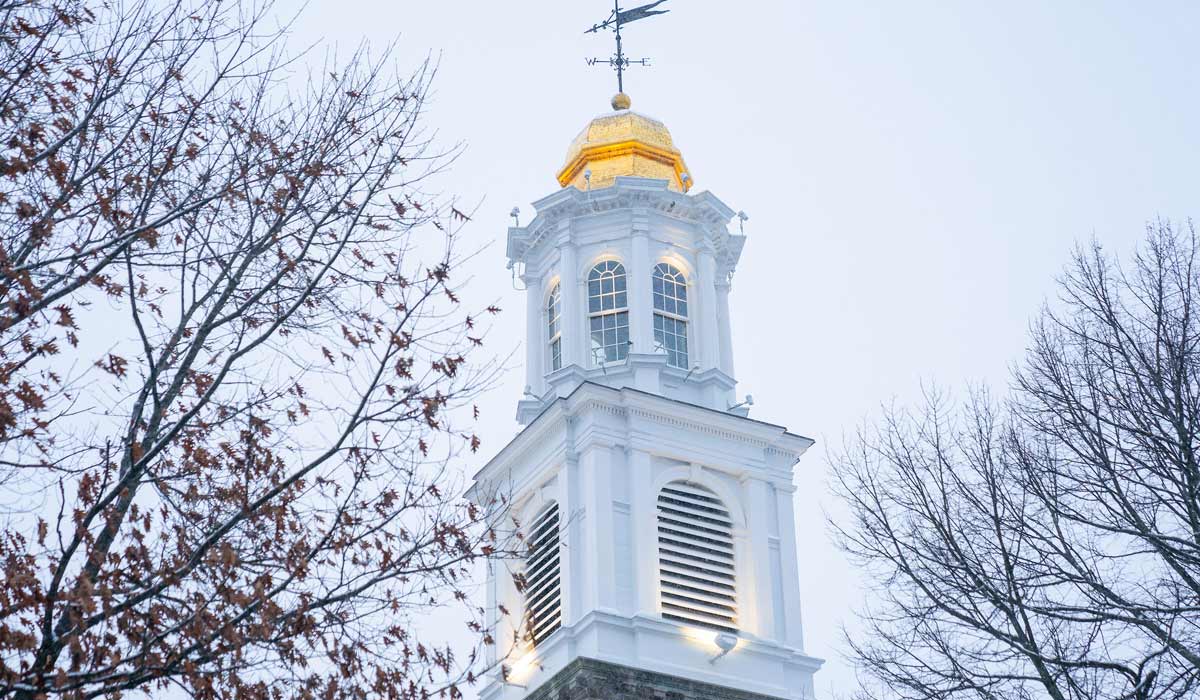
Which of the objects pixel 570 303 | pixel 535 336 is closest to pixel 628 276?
pixel 570 303

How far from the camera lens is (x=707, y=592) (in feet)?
113

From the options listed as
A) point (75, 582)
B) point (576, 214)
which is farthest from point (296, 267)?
point (576, 214)

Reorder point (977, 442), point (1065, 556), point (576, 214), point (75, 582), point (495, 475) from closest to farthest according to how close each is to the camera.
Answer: point (75, 582) < point (1065, 556) < point (977, 442) < point (495, 475) < point (576, 214)

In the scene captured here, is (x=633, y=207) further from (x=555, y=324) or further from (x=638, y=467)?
(x=638, y=467)

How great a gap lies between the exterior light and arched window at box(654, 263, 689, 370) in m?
7.43

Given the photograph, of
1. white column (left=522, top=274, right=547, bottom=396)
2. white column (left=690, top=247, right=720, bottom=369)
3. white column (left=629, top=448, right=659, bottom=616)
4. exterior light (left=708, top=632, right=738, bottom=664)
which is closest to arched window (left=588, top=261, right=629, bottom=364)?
white column (left=522, top=274, right=547, bottom=396)

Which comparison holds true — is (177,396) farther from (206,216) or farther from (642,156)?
(642,156)

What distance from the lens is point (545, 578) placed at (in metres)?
34.8

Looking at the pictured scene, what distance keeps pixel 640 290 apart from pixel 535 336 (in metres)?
2.97

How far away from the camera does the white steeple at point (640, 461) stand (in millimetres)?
32969

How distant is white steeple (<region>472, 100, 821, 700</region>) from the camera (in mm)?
32969

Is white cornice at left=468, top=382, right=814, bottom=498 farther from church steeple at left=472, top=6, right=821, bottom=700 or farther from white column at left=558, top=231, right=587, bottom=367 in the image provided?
white column at left=558, top=231, right=587, bottom=367

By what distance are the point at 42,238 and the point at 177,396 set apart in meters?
1.73

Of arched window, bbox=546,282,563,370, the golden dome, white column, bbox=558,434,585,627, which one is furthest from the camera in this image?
the golden dome
